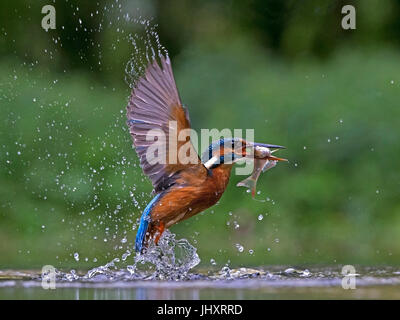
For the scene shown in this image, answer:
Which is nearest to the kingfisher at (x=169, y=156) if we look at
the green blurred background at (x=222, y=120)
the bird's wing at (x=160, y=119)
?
the bird's wing at (x=160, y=119)

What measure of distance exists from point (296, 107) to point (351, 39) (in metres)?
1.29

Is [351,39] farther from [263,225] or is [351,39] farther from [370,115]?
[263,225]

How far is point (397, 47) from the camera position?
10492mm

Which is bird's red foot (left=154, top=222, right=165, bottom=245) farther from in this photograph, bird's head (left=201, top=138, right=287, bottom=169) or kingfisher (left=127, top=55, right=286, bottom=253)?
bird's head (left=201, top=138, right=287, bottom=169)

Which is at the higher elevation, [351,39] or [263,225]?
[351,39]

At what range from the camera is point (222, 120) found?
9.88 meters

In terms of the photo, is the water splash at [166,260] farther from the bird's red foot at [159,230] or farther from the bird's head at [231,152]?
the bird's head at [231,152]

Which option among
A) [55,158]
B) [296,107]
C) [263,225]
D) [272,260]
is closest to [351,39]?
[296,107]

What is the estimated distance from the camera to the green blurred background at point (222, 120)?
8.97 m

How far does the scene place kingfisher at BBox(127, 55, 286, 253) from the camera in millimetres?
5934

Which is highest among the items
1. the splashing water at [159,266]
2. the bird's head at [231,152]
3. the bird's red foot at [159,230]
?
the bird's head at [231,152]

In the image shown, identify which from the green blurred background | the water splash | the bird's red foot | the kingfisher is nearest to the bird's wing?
the kingfisher

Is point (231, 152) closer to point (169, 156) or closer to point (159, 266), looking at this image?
point (169, 156)
